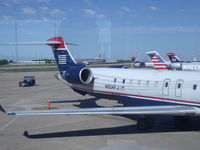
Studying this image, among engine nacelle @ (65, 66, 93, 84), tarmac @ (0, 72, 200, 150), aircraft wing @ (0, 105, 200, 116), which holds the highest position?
engine nacelle @ (65, 66, 93, 84)

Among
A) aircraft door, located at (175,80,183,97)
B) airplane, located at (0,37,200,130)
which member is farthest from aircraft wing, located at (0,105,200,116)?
aircraft door, located at (175,80,183,97)

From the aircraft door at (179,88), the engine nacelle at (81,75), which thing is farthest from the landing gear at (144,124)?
the engine nacelle at (81,75)

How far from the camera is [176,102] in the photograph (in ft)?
41.2

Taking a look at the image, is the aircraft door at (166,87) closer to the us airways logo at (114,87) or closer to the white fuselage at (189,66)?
the us airways logo at (114,87)

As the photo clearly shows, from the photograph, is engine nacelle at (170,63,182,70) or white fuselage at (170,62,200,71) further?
engine nacelle at (170,63,182,70)

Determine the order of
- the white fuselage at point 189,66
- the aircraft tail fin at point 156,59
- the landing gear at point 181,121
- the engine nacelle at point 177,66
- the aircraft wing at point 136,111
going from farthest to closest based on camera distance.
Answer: the engine nacelle at point 177,66, the aircraft tail fin at point 156,59, the white fuselage at point 189,66, the landing gear at point 181,121, the aircraft wing at point 136,111

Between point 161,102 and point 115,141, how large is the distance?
3630 mm

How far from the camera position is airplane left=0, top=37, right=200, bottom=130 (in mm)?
11734

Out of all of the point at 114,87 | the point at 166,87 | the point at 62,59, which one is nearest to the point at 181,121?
the point at 166,87

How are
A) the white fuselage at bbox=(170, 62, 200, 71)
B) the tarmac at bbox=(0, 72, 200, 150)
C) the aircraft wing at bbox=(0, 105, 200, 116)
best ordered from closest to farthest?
the tarmac at bbox=(0, 72, 200, 150) < the aircraft wing at bbox=(0, 105, 200, 116) < the white fuselage at bbox=(170, 62, 200, 71)

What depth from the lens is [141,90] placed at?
Answer: 14172 mm

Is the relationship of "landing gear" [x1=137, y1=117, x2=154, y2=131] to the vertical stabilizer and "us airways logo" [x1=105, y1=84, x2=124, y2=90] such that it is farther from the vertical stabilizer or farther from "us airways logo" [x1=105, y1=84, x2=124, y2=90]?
the vertical stabilizer

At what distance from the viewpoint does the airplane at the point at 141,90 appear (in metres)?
11.7

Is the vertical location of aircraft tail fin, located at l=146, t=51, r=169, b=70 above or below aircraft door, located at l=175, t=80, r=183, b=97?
above
